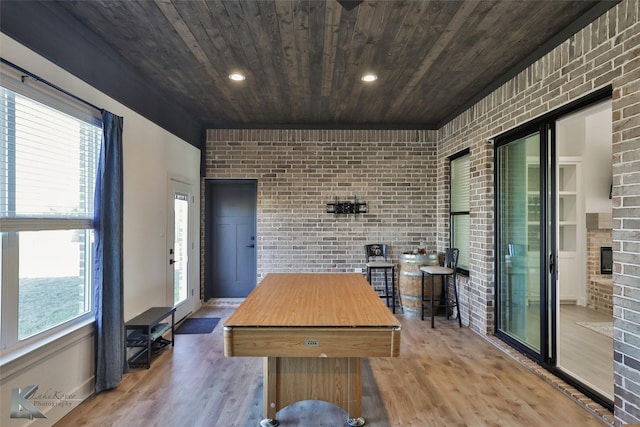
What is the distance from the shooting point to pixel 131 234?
10.3ft

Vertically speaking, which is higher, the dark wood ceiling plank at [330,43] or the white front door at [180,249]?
the dark wood ceiling plank at [330,43]

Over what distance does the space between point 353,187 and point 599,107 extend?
10.2 feet

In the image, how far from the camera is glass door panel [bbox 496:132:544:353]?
3.10 m

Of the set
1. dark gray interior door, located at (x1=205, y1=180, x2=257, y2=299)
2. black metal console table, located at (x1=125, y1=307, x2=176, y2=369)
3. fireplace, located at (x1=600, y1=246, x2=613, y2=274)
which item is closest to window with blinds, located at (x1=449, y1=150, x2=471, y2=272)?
fireplace, located at (x1=600, y1=246, x2=613, y2=274)

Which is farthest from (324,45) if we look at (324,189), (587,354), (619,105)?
(587,354)

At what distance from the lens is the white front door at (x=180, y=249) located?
157 inches

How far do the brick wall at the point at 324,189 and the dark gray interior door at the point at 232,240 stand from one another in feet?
1.06

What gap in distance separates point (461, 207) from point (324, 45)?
2960 mm

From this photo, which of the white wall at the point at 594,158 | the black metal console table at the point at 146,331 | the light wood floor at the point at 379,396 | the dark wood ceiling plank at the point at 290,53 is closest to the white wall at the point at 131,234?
the black metal console table at the point at 146,331

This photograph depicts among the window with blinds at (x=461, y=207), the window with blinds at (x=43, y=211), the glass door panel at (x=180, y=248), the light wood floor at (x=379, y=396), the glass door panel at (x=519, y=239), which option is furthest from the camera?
the window with blinds at (x=461, y=207)

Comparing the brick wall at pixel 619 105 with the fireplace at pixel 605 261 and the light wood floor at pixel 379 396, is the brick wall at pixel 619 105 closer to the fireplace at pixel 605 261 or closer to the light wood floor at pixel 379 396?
the light wood floor at pixel 379 396

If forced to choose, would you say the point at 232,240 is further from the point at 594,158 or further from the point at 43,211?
the point at 594,158

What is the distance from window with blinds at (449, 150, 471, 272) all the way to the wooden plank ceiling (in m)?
0.85

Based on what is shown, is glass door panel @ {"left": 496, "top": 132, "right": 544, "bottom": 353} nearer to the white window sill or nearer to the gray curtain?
Answer: the gray curtain
